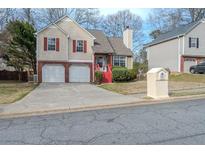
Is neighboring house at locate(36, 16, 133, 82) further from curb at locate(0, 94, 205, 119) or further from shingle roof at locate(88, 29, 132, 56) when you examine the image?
curb at locate(0, 94, 205, 119)

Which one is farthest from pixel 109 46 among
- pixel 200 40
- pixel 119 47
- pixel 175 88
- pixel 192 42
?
pixel 175 88

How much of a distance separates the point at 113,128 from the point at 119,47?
24.4m

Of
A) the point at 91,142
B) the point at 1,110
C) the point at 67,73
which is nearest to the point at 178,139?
the point at 91,142

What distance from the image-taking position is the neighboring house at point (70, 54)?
26.4 meters

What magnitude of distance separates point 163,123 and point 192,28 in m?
26.0

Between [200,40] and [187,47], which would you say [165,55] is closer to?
[187,47]

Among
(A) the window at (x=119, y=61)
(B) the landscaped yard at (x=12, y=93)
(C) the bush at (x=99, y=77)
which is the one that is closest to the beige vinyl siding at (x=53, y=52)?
(C) the bush at (x=99, y=77)

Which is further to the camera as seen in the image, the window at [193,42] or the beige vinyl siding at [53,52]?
the window at [193,42]

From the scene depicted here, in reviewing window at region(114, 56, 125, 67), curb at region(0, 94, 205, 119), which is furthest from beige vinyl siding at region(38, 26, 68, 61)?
curb at region(0, 94, 205, 119)

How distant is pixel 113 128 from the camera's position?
646 cm

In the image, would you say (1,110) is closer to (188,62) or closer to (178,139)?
(178,139)

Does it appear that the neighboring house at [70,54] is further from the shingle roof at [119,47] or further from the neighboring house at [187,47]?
the neighboring house at [187,47]

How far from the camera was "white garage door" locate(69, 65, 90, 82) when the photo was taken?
89.7 feet

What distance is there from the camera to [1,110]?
9516 mm
